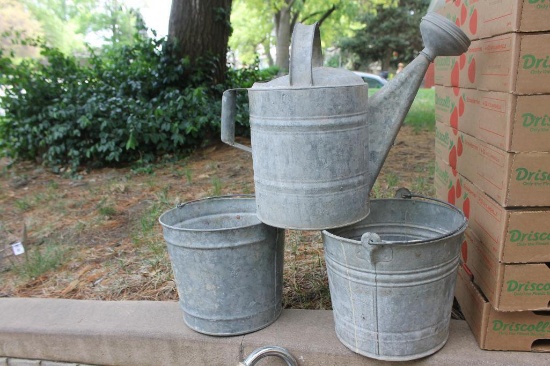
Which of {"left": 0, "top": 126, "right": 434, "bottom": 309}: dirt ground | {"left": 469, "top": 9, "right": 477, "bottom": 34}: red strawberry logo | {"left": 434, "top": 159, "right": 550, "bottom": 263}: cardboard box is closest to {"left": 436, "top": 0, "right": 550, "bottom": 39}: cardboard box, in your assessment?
{"left": 469, "top": 9, "right": 477, "bottom": 34}: red strawberry logo

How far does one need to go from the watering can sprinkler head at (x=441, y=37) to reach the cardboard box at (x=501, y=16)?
12 cm

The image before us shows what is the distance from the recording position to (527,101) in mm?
1642

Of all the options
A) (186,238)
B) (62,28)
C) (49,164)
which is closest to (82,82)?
(49,164)

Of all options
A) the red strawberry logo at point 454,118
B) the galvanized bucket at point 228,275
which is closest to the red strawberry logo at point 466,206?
the red strawberry logo at point 454,118

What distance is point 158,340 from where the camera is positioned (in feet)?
7.17

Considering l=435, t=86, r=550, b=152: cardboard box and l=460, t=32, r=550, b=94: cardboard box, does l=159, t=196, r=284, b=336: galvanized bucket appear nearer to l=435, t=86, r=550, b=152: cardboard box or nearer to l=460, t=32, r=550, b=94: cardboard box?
l=435, t=86, r=550, b=152: cardboard box

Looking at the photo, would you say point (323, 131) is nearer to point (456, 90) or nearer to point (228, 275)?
point (228, 275)

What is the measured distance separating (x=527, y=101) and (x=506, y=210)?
39 cm

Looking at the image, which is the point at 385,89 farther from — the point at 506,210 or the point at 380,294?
the point at 380,294

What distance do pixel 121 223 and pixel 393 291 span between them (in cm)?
258

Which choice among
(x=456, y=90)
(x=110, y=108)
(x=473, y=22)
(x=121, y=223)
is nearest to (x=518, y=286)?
(x=456, y=90)

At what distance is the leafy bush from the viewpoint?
5.36 m

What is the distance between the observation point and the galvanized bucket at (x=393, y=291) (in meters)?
1.73

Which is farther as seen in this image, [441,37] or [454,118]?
[454,118]
